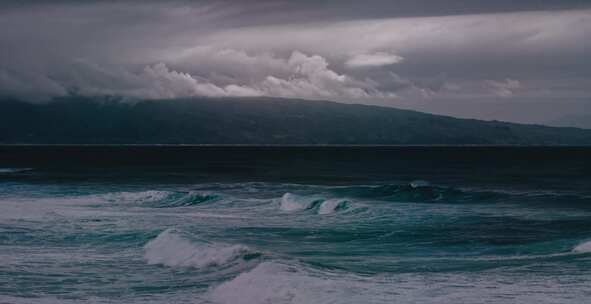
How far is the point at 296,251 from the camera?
2686 cm

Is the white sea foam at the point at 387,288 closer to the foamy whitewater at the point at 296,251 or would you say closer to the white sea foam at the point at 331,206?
the foamy whitewater at the point at 296,251

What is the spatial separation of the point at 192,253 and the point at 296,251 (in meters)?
3.74

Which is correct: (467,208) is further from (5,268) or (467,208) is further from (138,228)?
(5,268)

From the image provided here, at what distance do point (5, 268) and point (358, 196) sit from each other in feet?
115

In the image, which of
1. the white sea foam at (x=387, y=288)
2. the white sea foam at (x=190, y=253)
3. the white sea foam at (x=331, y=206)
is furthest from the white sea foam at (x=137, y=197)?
the white sea foam at (x=387, y=288)

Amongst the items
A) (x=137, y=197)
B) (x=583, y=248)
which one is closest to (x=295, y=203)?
(x=137, y=197)

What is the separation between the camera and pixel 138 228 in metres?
34.4

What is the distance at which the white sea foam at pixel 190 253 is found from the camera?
24.4 m

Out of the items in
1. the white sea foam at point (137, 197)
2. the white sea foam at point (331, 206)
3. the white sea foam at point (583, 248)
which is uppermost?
the white sea foam at point (137, 197)

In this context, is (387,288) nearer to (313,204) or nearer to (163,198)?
(313,204)

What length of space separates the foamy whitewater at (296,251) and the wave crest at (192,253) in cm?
5

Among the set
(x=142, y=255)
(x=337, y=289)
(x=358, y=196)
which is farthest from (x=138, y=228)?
(x=358, y=196)

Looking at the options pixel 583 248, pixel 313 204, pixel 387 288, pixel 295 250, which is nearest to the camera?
pixel 387 288

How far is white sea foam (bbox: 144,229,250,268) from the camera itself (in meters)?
24.4
